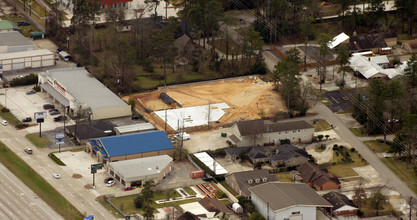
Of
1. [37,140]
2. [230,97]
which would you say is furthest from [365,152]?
[37,140]

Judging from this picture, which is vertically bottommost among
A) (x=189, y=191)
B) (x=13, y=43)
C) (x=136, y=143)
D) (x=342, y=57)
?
(x=189, y=191)

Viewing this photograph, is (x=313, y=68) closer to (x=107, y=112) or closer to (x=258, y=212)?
(x=107, y=112)

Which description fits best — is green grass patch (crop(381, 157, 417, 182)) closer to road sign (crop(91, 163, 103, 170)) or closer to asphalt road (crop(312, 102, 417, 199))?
asphalt road (crop(312, 102, 417, 199))

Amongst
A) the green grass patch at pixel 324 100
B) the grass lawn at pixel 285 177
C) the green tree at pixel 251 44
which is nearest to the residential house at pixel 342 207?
the grass lawn at pixel 285 177

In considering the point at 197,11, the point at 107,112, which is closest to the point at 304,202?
the point at 107,112

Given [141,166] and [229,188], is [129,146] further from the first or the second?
→ [229,188]

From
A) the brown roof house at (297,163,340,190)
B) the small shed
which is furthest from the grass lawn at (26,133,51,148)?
the brown roof house at (297,163,340,190)
